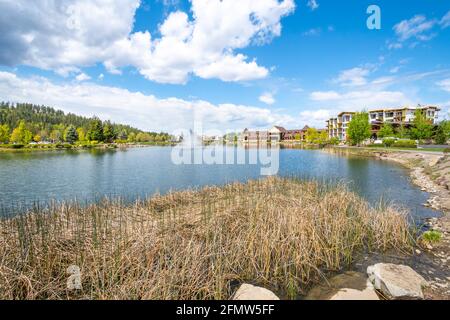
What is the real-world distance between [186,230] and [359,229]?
16.8ft

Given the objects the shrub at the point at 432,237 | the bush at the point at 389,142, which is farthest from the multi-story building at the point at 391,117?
the shrub at the point at 432,237

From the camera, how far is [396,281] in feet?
14.3

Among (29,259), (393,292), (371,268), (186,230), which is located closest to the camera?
(393,292)

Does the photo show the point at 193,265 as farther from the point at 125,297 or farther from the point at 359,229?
the point at 359,229

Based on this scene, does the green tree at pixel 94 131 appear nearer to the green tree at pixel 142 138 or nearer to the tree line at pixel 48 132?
the tree line at pixel 48 132

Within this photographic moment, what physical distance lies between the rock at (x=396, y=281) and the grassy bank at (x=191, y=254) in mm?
959

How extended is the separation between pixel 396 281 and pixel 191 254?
3964 millimetres

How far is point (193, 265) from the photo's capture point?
14.5ft

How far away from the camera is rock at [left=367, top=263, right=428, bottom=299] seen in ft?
13.7

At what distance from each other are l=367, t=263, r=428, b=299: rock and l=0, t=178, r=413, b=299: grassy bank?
0.96 meters

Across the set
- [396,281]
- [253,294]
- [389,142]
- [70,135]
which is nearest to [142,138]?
[70,135]

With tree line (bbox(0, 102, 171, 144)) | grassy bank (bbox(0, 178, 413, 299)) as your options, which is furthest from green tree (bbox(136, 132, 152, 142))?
grassy bank (bbox(0, 178, 413, 299))

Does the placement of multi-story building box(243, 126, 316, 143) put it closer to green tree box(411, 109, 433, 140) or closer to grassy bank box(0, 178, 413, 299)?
green tree box(411, 109, 433, 140)
